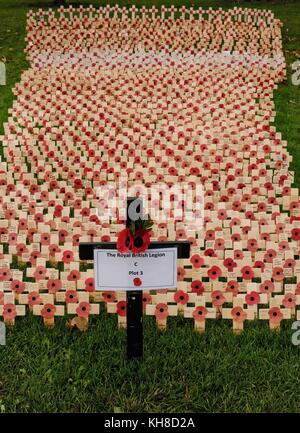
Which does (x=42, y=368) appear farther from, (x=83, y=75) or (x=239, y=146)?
(x=83, y=75)

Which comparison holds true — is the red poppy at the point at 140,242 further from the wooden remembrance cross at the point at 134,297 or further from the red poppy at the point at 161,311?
the red poppy at the point at 161,311

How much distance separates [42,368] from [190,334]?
1206 millimetres

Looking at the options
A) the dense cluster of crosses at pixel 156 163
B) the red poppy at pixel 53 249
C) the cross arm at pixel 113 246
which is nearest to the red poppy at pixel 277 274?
the dense cluster of crosses at pixel 156 163

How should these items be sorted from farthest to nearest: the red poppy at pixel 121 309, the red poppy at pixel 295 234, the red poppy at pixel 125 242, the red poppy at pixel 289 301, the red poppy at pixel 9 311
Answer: the red poppy at pixel 295 234 → the red poppy at pixel 289 301 → the red poppy at pixel 9 311 → the red poppy at pixel 121 309 → the red poppy at pixel 125 242

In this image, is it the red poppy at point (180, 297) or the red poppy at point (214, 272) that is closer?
the red poppy at point (180, 297)

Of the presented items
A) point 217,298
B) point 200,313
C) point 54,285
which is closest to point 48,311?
point 54,285

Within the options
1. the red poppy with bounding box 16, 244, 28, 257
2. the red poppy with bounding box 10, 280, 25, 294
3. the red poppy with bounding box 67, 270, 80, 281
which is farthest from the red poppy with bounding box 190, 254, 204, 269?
the red poppy with bounding box 16, 244, 28, 257

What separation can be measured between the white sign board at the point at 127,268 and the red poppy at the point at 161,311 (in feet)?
2.65

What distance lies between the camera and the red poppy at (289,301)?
5.26 m

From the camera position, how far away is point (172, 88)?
13047 mm

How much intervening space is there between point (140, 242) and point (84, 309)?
3.77ft

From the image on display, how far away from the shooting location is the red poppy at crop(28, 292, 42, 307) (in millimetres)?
5301

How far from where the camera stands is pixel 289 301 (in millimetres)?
5270

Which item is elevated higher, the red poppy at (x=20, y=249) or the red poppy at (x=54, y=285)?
the red poppy at (x=20, y=249)
